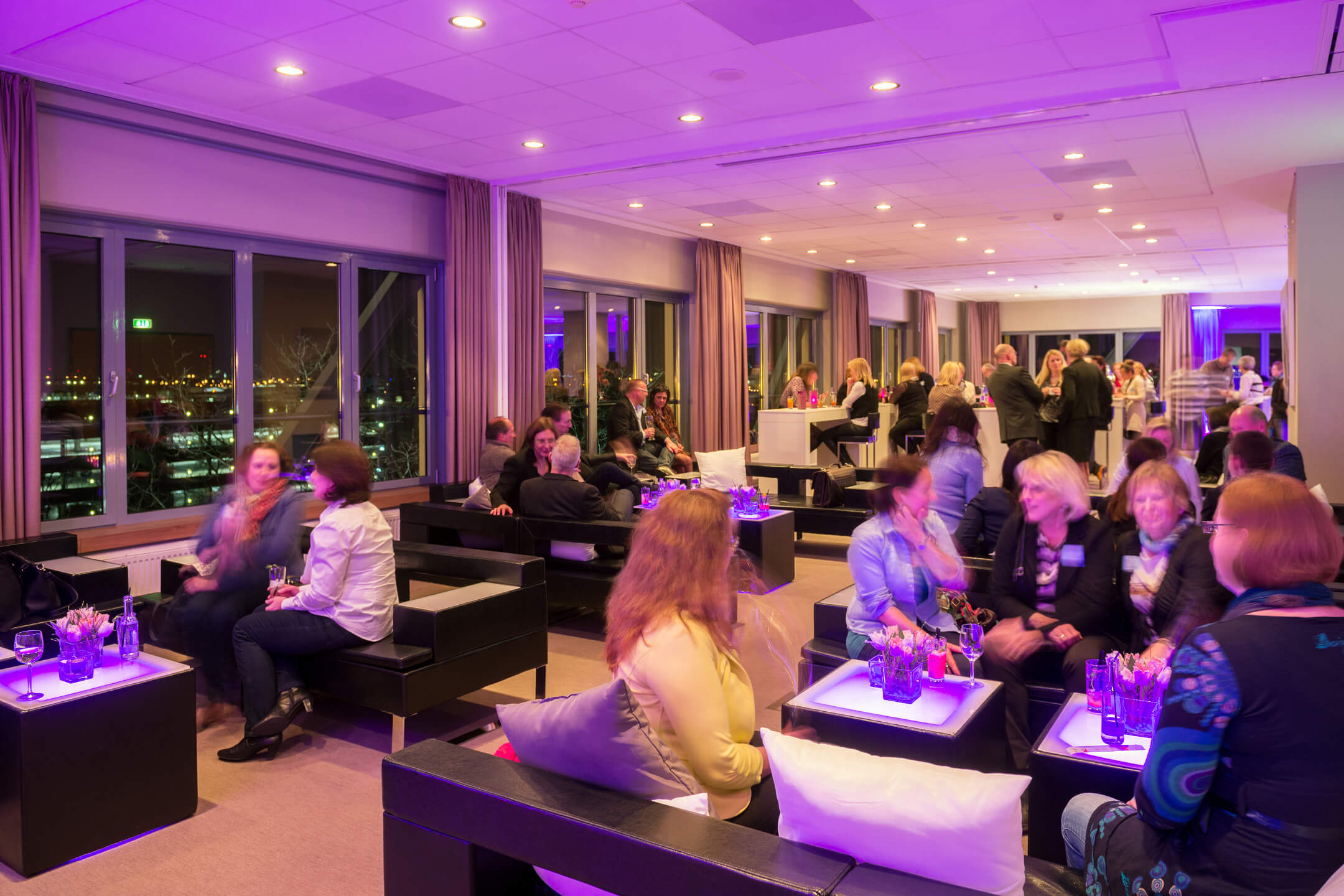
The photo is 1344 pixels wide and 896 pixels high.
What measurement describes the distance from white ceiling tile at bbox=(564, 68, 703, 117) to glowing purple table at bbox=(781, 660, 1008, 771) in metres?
3.84

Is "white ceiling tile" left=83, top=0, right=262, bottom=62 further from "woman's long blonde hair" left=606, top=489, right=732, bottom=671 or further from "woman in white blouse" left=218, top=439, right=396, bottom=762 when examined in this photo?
"woman's long blonde hair" left=606, top=489, right=732, bottom=671

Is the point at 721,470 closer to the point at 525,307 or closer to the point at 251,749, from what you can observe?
the point at 525,307

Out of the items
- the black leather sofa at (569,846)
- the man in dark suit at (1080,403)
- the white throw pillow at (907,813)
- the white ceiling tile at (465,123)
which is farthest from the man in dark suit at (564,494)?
the man in dark suit at (1080,403)

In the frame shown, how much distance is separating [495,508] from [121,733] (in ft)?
10.6

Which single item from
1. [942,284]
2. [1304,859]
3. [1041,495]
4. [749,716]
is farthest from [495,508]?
[942,284]

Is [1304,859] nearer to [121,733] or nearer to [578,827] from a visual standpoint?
[578,827]

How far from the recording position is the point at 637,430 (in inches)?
371

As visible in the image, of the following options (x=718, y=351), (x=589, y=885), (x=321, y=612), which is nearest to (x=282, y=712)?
(x=321, y=612)

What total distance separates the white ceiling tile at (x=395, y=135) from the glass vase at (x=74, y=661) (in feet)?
14.2

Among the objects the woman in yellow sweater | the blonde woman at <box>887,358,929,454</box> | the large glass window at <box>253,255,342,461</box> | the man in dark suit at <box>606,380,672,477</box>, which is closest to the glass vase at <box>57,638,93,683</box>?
the woman in yellow sweater

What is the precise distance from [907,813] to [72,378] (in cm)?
613

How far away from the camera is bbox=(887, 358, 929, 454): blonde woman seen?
10.0 m

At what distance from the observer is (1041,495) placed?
3.59 metres

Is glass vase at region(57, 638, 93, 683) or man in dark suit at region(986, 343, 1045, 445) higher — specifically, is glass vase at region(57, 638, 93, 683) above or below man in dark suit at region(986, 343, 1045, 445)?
below
